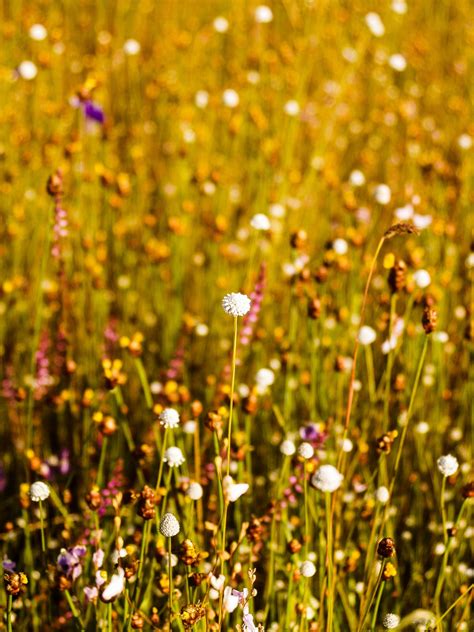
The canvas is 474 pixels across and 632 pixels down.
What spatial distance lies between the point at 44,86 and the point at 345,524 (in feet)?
8.96

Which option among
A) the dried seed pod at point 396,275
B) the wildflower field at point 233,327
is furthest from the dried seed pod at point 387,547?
the dried seed pod at point 396,275

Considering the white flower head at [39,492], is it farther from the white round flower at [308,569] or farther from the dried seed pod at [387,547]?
the dried seed pod at [387,547]

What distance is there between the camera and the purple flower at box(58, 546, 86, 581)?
1.41m

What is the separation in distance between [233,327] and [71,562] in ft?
4.04

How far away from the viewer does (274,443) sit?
213 centimetres

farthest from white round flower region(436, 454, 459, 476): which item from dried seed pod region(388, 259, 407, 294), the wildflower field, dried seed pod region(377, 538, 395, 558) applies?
dried seed pod region(388, 259, 407, 294)

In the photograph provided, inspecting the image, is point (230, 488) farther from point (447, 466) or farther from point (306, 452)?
point (447, 466)

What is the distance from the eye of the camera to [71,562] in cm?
142

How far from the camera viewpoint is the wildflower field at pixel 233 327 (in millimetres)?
1581

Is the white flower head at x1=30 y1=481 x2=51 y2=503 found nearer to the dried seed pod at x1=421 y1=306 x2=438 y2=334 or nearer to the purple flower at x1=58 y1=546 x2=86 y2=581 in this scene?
the purple flower at x1=58 y1=546 x2=86 y2=581

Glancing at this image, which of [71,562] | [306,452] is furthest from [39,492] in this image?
[306,452]

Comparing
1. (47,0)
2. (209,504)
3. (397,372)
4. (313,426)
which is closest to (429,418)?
(397,372)

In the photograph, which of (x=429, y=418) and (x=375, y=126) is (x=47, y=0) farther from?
(x=429, y=418)

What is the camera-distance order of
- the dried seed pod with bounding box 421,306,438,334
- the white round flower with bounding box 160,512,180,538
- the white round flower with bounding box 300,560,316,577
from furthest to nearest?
the dried seed pod with bounding box 421,306,438,334 < the white round flower with bounding box 300,560,316,577 < the white round flower with bounding box 160,512,180,538
